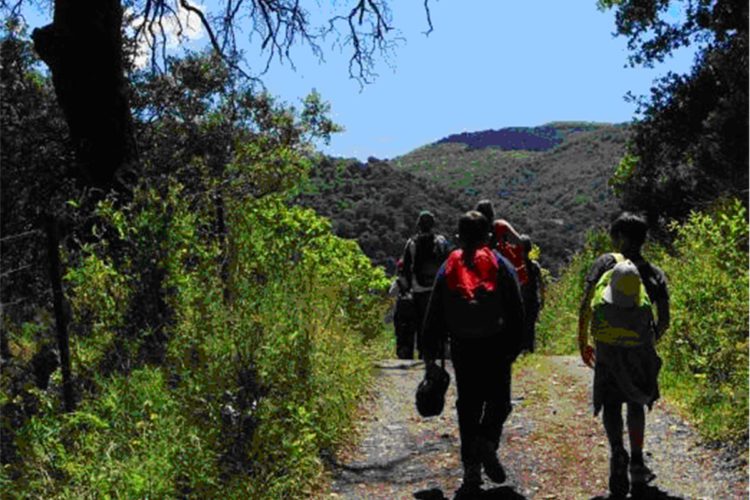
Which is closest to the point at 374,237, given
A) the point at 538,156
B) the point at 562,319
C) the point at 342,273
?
the point at 562,319

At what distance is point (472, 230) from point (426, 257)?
3140mm

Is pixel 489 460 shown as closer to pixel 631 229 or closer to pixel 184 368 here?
pixel 631 229

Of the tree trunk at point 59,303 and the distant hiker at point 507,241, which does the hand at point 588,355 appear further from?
the tree trunk at point 59,303

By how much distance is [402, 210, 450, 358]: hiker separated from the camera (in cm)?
853

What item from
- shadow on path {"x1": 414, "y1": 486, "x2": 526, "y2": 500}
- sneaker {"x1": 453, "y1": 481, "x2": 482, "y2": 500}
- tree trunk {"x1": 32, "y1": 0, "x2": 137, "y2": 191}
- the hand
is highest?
tree trunk {"x1": 32, "y1": 0, "x2": 137, "y2": 191}

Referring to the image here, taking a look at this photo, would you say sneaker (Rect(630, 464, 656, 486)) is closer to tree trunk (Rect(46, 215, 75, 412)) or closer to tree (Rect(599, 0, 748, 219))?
tree trunk (Rect(46, 215, 75, 412))

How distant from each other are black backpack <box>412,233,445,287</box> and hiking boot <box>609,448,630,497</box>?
136 inches

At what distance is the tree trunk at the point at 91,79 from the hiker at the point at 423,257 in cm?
261

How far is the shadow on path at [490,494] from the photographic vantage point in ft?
19.0

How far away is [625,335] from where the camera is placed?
17.5 ft

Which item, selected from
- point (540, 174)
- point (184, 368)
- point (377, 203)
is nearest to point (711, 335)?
point (184, 368)

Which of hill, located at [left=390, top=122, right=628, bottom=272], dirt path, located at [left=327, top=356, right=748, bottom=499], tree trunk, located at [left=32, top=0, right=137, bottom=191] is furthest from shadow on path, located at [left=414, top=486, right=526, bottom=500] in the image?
hill, located at [left=390, top=122, right=628, bottom=272]

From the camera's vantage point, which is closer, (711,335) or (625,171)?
(711,335)

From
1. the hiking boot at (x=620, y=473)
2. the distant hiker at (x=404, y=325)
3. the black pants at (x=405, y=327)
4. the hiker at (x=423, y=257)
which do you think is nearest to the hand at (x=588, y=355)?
the hiking boot at (x=620, y=473)
